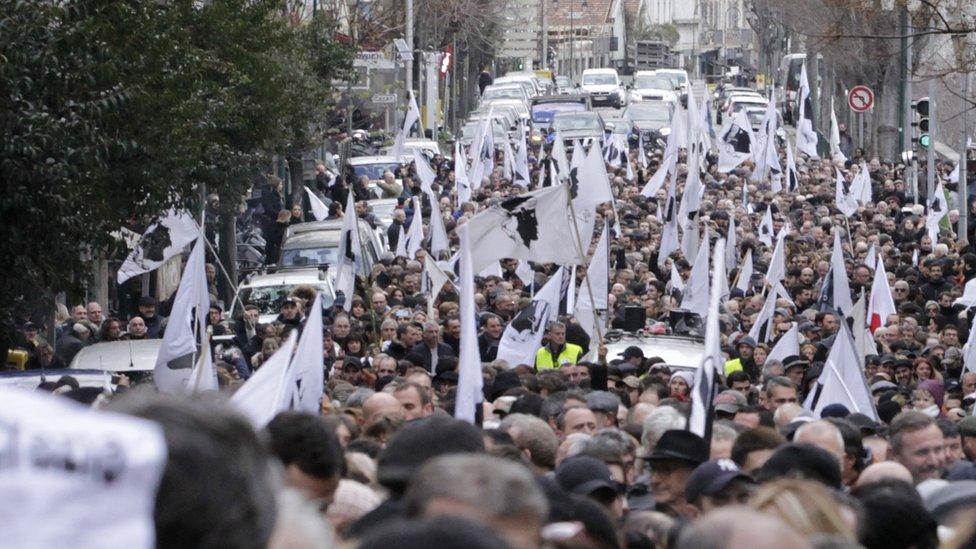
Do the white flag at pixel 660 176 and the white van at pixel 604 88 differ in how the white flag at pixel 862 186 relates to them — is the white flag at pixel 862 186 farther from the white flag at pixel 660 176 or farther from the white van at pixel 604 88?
the white van at pixel 604 88

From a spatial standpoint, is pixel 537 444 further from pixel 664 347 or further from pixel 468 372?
pixel 664 347

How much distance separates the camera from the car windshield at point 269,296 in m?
20.0

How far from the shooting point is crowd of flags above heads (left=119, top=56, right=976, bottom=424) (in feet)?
26.4

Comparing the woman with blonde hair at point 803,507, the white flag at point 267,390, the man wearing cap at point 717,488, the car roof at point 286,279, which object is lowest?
the car roof at point 286,279

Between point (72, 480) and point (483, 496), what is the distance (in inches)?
55.9

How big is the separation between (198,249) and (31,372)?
1.60 metres

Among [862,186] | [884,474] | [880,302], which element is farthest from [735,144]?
[884,474]

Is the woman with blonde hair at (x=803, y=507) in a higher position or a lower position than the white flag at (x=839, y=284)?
higher

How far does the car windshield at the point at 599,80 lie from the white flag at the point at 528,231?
5604 cm

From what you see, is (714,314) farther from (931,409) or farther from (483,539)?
(483,539)

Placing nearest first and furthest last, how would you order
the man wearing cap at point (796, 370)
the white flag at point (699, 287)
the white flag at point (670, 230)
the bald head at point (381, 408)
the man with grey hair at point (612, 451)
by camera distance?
the man with grey hair at point (612, 451), the bald head at point (381, 408), the man wearing cap at point (796, 370), the white flag at point (699, 287), the white flag at point (670, 230)

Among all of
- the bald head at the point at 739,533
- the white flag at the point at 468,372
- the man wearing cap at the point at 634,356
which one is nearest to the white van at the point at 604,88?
the man wearing cap at the point at 634,356

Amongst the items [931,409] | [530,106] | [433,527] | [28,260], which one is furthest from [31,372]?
[530,106]

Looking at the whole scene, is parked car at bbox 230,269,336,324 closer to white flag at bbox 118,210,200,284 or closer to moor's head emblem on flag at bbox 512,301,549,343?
white flag at bbox 118,210,200,284
